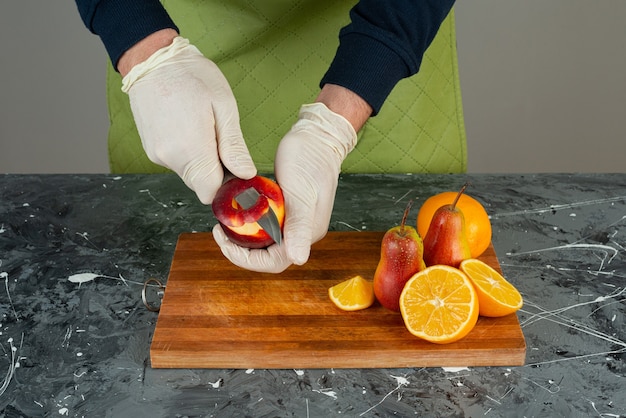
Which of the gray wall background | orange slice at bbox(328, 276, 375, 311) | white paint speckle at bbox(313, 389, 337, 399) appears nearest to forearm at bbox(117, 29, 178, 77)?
orange slice at bbox(328, 276, 375, 311)

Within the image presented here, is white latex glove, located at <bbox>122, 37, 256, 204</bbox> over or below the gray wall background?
over

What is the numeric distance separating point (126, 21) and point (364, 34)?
0.40 m

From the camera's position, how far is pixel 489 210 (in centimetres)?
152

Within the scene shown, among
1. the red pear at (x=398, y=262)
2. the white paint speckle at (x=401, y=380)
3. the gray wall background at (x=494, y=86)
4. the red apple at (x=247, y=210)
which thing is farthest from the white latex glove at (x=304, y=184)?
the gray wall background at (x=494, y=86)

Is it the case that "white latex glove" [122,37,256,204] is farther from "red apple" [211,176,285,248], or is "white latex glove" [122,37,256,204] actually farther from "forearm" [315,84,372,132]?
"forearm" [315,84,372,132]

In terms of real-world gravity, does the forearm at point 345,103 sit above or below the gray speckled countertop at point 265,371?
above

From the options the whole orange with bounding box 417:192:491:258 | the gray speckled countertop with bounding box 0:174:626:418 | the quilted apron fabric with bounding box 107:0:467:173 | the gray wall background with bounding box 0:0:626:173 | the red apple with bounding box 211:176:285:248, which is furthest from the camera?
the gray wall background with bounding box 0:0:626:173

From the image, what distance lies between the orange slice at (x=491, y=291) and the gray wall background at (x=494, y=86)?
66.9 inches

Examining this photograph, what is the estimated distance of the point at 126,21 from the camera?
1.24m

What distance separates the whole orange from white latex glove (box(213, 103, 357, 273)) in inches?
6.6

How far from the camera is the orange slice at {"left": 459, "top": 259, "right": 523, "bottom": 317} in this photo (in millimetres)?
1118

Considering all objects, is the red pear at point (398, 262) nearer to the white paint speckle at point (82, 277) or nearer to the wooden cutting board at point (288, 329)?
the wooden cutting board at point (288, 329)

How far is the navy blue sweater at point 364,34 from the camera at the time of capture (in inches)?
49.1

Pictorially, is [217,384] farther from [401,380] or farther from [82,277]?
[82,277]
